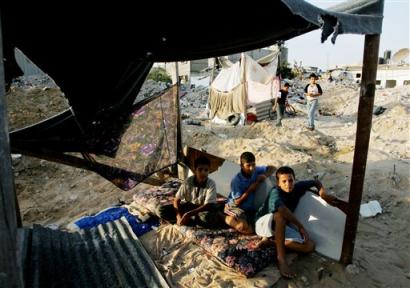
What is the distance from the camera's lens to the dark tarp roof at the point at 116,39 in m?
2.38

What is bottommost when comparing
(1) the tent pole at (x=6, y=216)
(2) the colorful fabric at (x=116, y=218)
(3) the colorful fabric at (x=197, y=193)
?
(2) the colorful fabric at (x=116, y=218)

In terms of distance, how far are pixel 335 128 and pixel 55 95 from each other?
32.3 ft

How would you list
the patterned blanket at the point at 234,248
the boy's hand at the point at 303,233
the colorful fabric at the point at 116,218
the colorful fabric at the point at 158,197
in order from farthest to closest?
the colorful fabric at the point at 158,197 < the colorful fabric at the point at 116,218 < the boy's hand at the point at 303,233 < the patterned blanket at the point at 234,248

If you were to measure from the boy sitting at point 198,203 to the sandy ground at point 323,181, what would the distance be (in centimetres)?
105

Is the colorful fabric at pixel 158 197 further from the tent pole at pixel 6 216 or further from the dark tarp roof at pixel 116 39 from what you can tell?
the tent pole at pixel 6 216

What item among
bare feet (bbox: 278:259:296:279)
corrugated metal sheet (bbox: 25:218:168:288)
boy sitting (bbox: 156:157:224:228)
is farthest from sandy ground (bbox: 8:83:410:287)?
corrugated metal sheet (bbox: 25:218:168:288)

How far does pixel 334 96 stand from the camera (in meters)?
16.1

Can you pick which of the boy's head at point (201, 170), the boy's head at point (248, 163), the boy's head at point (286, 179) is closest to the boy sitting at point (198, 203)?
the boy's head at point (201, 170)

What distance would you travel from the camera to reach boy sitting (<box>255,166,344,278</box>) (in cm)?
294

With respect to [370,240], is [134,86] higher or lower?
higher

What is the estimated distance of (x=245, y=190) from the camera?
3.64 meters

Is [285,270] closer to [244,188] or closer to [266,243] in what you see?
[266,243]

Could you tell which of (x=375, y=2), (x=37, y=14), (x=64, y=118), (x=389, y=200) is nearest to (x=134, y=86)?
(x=64, y=118)

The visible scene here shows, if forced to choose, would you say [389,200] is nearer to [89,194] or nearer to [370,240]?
[370,240]
